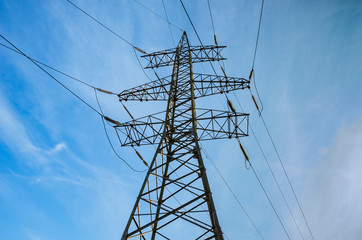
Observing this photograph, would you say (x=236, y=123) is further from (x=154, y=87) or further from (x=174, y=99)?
(x=154, y=87)

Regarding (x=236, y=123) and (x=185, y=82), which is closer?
(x=236, y=123)

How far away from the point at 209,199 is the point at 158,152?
7.41 feet

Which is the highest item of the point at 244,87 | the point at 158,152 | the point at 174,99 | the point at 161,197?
the point at 244,87

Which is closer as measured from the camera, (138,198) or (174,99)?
(138,198)

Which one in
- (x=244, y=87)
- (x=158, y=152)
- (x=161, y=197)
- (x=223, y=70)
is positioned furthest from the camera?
(x=223, y=70)

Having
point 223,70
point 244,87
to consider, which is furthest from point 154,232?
point 223,70

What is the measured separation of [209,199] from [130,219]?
6.41 ft

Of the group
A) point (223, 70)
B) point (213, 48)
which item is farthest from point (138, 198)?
point (213, 48)

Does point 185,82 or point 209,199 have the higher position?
point 185,82

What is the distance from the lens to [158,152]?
647 centimetres

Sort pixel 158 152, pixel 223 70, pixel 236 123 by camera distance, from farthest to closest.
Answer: pixel 223 70, pixel 236 123, pixel 158 152

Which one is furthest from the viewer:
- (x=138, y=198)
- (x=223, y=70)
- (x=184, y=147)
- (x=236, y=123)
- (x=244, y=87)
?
(x=223, y=70)

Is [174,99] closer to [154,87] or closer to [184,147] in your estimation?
[154,87]

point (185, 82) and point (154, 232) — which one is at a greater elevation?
point (185, 82)
